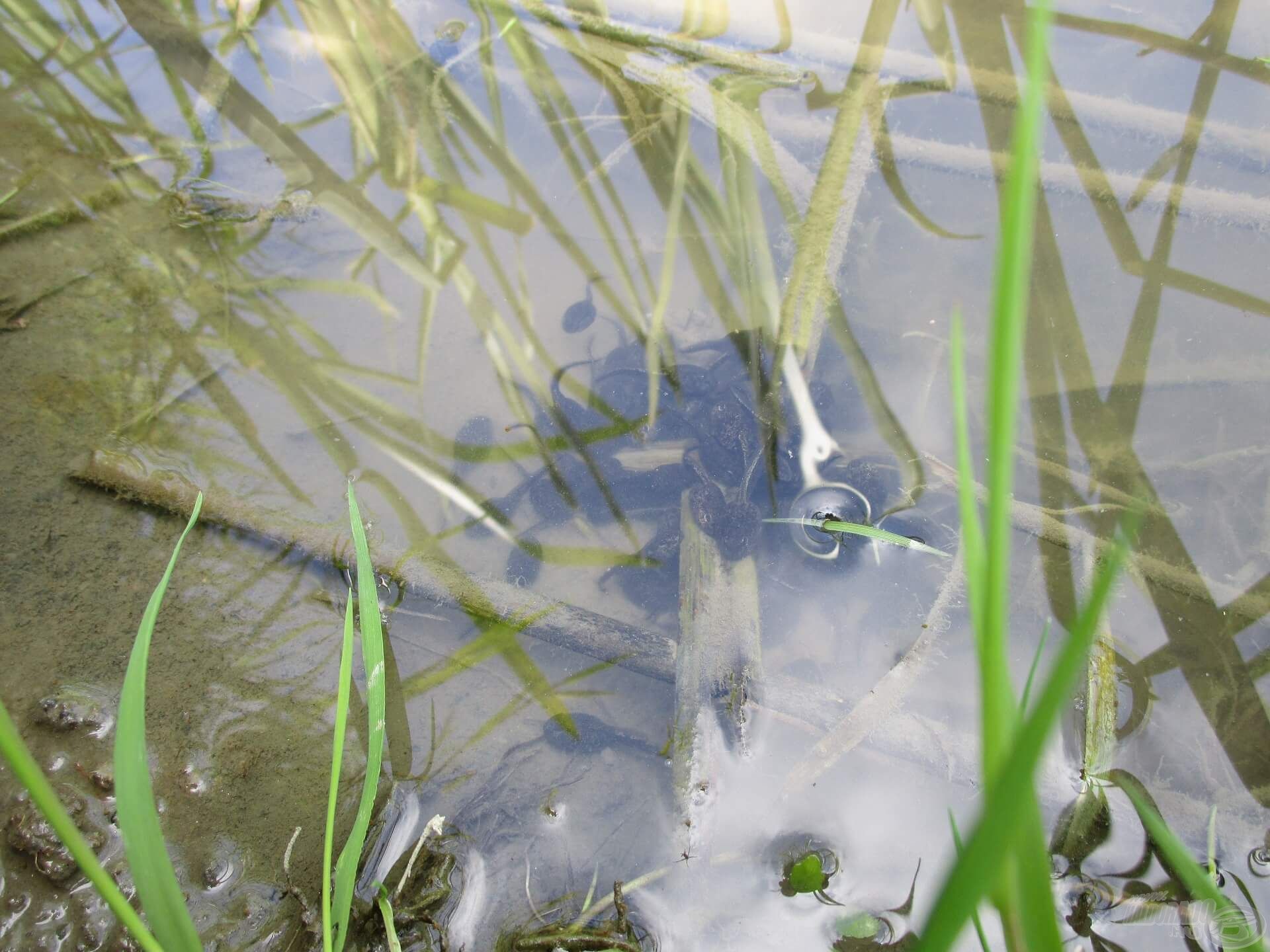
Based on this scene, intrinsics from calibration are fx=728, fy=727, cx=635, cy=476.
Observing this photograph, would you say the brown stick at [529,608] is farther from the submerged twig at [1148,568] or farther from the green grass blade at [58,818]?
the green grass blade at [58,818]

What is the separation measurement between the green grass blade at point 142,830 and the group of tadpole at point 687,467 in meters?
1.62

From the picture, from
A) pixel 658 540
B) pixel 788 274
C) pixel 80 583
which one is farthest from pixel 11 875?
pixel 788 274

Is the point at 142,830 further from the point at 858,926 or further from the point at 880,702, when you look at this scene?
the point at 880,702

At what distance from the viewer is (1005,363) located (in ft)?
2.51

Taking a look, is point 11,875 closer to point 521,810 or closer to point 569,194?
point 521,810

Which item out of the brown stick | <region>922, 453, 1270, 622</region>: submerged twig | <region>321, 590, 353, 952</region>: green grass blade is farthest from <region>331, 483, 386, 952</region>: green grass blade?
<region>922, 453, 1270, 622</region>: submerged twig

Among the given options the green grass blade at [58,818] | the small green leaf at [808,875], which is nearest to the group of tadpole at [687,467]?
the small green leaf at [808,875]

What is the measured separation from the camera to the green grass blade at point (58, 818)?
0.96 m

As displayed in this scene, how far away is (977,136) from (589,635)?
3502mm

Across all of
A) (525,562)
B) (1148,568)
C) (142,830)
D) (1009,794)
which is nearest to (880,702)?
(1148,568)

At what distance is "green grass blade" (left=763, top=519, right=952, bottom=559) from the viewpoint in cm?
250

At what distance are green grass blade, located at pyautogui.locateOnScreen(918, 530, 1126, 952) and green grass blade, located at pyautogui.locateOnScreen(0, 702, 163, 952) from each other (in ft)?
3.61

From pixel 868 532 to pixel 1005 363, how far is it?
5.90 ft

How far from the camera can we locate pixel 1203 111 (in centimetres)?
389
